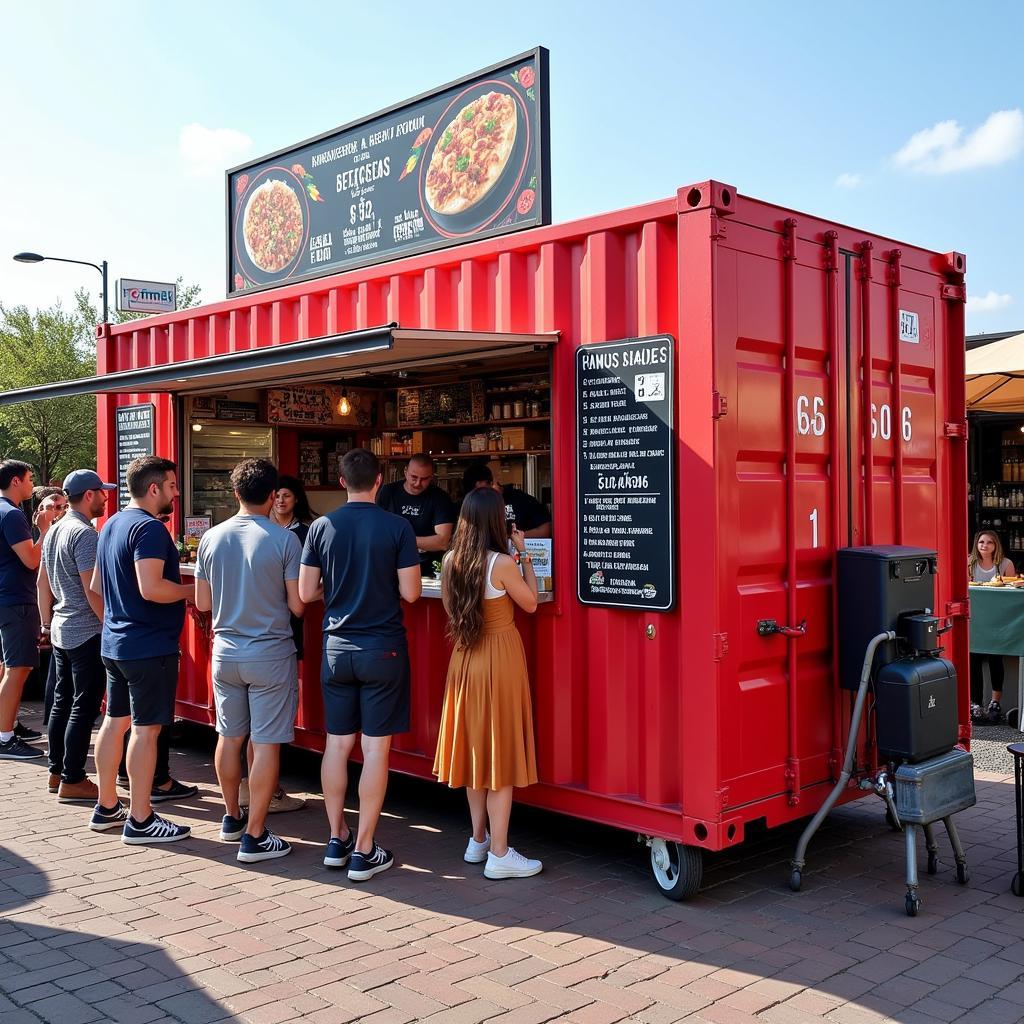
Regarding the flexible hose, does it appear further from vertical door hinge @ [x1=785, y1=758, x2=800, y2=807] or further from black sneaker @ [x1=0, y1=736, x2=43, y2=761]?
black sneaker @ [x1=0, y1=736, x2=43, y2=761]

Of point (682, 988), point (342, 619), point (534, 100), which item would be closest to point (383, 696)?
point (342, 619)

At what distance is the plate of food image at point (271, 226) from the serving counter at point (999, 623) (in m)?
6.19

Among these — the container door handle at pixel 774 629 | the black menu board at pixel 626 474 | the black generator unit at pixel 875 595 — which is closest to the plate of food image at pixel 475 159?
the black menu board at pixel 626 474

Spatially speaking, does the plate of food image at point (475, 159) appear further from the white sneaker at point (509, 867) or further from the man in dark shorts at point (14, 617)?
the white sneaker at point (509, 867)

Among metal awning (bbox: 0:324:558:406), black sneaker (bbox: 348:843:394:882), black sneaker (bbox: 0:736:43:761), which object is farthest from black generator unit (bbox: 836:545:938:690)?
black sneaker (bbox: 0:736:43:761)

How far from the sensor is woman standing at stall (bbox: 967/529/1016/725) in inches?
330

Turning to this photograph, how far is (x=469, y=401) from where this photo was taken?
954 centimetres

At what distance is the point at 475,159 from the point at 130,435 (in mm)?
3562

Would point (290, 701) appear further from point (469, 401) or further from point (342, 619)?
point (469, 401)

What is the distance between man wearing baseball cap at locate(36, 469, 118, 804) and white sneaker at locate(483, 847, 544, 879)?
272cm

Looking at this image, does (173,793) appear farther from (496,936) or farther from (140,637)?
(496,936)

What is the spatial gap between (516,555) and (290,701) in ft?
4.58

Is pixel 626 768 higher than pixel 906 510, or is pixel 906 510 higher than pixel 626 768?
pixel 906 510

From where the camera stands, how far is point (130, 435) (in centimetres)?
841
